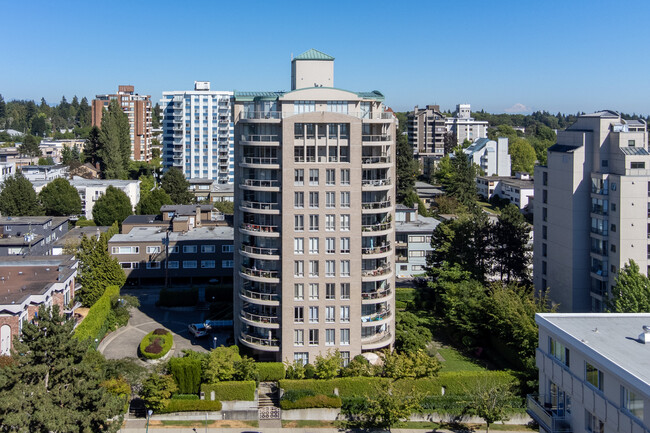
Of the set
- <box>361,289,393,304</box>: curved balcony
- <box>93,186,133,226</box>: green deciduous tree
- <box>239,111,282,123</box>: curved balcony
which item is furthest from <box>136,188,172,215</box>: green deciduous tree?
<box>361,289,393,304</box>: curved balcony

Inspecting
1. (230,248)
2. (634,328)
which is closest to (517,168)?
(230,248)

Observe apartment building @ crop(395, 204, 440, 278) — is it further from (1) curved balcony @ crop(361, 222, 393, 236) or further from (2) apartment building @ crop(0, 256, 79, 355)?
(2) apartment building @ crop(0, 256, 79, 355)

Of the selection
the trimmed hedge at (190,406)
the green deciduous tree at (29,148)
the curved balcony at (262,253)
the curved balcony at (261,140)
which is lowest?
the trimmed hedge at (190,406)

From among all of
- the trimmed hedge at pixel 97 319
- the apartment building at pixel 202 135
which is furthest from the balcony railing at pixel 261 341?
the apartment building at pixel 202 135

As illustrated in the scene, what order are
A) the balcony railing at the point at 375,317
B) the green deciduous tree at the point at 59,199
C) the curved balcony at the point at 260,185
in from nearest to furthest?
the curved balcony at the point at 260,185 < the balcony railing at the point at 375,317 < the green deciduous tree at the point at 59,199

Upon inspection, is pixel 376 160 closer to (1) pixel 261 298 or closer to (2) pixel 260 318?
(1) pixel 261 298

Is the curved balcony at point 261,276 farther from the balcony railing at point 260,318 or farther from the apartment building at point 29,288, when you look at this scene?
the apartment building at point 29,288

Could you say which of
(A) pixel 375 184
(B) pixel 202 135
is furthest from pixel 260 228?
(B) pixel 202 135

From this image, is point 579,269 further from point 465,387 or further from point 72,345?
point 72,345
